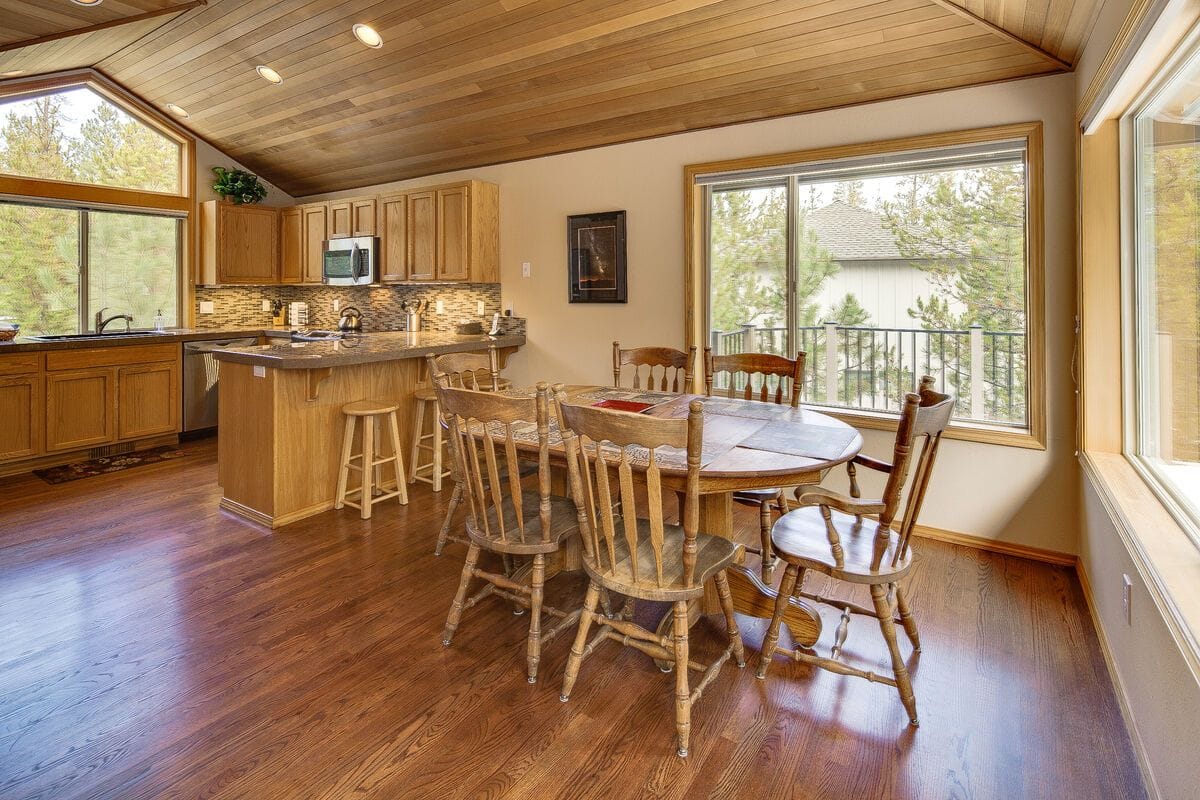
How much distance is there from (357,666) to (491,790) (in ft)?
2.60

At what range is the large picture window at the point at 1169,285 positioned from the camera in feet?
6.03

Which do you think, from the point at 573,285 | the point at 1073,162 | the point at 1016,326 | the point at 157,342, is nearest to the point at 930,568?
the point at 1016,326

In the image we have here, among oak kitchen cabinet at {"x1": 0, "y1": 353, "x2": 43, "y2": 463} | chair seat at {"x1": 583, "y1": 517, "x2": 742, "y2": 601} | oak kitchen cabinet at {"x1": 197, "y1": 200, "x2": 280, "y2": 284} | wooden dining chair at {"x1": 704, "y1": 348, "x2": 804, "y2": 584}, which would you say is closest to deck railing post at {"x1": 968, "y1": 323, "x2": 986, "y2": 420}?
wooden dining chair at {"x1": 704, "y1": 348, "x2": 804, "y2": 584}

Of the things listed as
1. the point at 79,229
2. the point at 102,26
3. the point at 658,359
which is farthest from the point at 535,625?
the point at 79,229

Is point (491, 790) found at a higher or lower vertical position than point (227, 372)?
lower

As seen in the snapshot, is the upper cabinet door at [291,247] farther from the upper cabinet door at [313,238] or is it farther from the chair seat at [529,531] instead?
the chair seat at [529,531]

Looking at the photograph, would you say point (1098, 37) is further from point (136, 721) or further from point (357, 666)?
point (136, 721)

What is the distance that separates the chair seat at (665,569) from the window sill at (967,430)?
71.3 inches

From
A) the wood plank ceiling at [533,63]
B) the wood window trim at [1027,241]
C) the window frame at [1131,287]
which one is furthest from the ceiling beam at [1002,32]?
the window frame at [1131,287]

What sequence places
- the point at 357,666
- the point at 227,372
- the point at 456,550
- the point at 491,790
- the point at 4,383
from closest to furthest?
the point at 491,790 < the point at 357,666 < the point at 456,550 < the point at 227,372 < the point at 4,383

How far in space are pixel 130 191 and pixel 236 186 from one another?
33.3 inches

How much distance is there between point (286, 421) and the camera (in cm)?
355

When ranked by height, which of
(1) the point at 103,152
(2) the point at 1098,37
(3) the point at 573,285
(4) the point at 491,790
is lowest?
(4) the point at 491,790

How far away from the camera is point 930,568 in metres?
3.00
